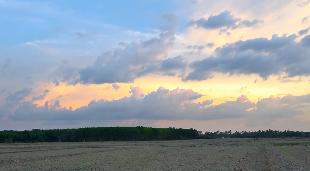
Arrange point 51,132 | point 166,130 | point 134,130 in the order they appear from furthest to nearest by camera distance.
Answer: point 166,130
point 134,130
point 51,132

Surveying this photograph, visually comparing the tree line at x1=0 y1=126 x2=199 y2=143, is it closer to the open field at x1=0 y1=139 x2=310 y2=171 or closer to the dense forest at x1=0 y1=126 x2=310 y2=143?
the dense forest at x1=0 y1=126 x2=310 y2=143

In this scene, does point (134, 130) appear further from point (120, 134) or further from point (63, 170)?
point (63, 170)

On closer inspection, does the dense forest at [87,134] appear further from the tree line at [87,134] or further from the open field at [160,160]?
the open field at [160,160]

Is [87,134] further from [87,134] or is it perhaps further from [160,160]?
[160,160]

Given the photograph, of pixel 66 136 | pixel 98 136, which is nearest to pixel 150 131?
pixel 98 136

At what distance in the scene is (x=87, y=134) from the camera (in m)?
138

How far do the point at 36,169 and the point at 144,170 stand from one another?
9.08 meters

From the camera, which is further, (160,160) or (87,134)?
(87,134)

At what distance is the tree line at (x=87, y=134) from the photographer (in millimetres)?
123625

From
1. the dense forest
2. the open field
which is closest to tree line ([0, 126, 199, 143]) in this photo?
the dense forest

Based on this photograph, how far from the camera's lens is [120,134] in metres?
142

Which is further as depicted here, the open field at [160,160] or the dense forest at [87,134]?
the dense forest at [87,134]

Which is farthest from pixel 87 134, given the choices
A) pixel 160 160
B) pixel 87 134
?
pixel 160 160

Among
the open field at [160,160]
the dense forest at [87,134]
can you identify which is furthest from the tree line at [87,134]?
the open field at [160,160]
